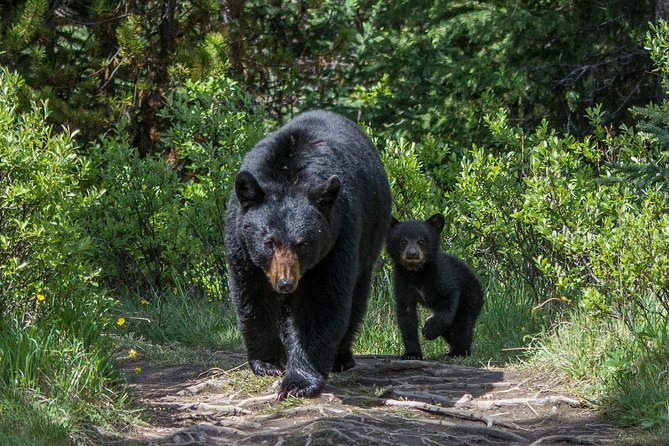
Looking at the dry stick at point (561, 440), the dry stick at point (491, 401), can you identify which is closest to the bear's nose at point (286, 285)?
the dry stick at point (491, 401)

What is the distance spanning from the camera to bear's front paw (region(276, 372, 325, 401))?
6117mm

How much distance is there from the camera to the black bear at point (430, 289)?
7.91 metres

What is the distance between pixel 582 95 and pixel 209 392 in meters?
9.18

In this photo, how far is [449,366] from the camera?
725 cm

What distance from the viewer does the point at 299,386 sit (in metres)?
6.14

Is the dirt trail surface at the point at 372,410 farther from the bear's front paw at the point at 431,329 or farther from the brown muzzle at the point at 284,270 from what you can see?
the brown muzzle at the point at 284,270

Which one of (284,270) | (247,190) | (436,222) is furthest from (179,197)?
(284,270)

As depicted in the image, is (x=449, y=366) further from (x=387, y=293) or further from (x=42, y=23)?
(x=42, y=23)

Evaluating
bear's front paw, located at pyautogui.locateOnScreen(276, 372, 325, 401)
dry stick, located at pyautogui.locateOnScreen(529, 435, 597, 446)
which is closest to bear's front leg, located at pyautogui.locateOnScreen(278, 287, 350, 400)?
bear's front paw, located at pyautogui.locateOnScreen(276, 372, 325, 401)

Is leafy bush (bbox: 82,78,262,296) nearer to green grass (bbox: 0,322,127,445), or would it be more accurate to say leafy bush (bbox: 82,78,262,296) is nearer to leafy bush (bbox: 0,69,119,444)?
leafy bush (bbox: 0,69,119,444)

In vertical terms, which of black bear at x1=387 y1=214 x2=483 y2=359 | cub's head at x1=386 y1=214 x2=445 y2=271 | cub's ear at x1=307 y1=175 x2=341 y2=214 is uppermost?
cub's ear at x1=307 y1=175 x2=341 y2=214

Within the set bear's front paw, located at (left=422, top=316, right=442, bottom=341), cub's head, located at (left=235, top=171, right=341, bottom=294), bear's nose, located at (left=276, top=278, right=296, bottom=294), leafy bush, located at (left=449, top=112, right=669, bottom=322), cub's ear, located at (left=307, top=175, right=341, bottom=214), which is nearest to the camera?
bear's nose, located at (left=276, top=278, right=296, bottom=294)

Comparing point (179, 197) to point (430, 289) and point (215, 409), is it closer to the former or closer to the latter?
point (430, 289)

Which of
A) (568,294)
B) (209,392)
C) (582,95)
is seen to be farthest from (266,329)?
(582,95)
